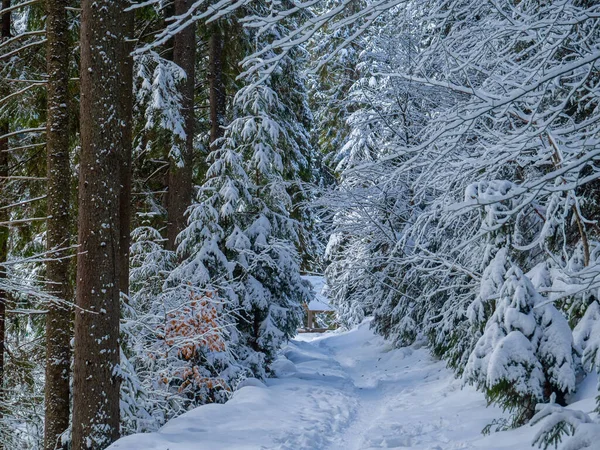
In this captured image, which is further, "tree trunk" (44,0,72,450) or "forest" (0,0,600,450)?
"tree trunk" (44,0,72,450)

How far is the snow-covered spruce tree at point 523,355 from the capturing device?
5855 millimetres

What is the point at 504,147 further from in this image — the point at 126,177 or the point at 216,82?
the point at 216,82

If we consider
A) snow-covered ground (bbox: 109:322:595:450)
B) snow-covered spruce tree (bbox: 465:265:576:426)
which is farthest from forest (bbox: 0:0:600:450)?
snow-covered ground (bbox: 109:322:595:450)

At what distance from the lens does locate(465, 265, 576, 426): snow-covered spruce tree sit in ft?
19.2

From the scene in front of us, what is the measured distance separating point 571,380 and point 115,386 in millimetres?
5024

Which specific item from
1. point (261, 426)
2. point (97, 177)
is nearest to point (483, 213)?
point (261, 426)

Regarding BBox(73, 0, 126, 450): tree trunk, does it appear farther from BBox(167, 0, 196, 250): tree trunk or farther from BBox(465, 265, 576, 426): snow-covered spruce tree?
BBox(167, 0, 196, 250): tree trunk

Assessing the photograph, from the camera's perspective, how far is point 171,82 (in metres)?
10.8

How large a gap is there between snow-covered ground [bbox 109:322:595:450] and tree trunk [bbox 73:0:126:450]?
0.71 m

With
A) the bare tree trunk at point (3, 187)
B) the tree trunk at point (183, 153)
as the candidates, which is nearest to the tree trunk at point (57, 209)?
the bare tree trunk at point (3, 187)

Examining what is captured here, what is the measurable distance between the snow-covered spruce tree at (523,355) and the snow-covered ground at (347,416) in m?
0.32

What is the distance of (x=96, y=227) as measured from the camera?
6.51 meters

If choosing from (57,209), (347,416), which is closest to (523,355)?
(347,416)

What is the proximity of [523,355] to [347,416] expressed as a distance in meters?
4.09
